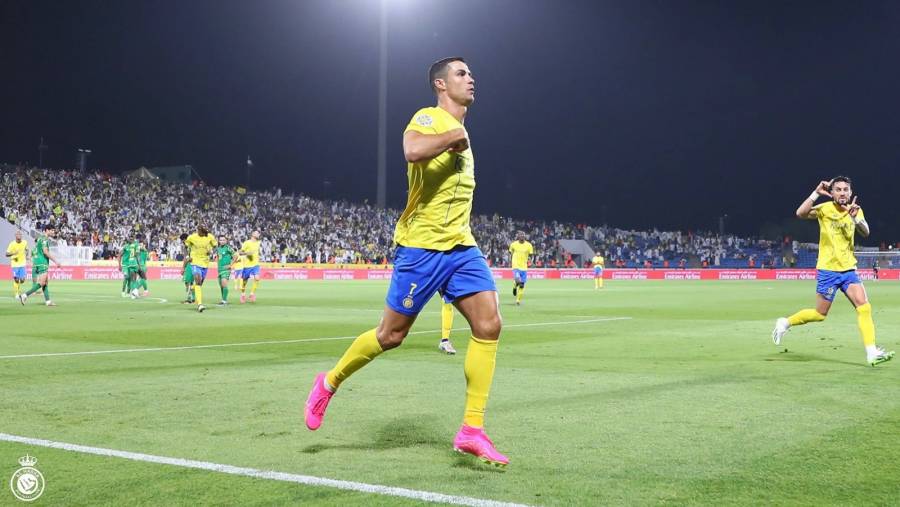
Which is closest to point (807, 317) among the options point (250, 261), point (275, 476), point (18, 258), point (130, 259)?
point (275, 476)

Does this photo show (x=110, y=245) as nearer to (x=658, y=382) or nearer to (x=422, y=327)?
(x=422, y=327)

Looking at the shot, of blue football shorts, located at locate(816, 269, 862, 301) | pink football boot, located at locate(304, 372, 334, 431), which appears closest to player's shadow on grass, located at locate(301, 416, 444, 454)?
pink football boot, located at locate(304, 372, 334, 431)

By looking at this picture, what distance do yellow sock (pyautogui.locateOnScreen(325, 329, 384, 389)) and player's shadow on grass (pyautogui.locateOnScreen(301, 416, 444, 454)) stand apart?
48 cm

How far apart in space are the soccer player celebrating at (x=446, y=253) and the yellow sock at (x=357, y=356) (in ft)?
0.05

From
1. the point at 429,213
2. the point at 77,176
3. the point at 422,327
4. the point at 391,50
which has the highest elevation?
the point at 391,50

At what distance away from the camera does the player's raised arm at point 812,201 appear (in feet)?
34.3

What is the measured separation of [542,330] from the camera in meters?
16.4

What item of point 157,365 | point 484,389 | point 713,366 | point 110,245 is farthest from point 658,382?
point 110,245

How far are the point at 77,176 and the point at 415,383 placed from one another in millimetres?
52765

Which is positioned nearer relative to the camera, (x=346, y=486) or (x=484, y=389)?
(x=346, y=486)

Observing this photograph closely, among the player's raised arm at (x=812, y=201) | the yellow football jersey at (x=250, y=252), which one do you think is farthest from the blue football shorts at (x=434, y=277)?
the yellow football jersey at (x=250, y=252)

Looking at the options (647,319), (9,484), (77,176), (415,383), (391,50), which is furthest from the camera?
(391,50)

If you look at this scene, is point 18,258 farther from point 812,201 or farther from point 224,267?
point 812,201

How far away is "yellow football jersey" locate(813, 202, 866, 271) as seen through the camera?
36.4 feet
